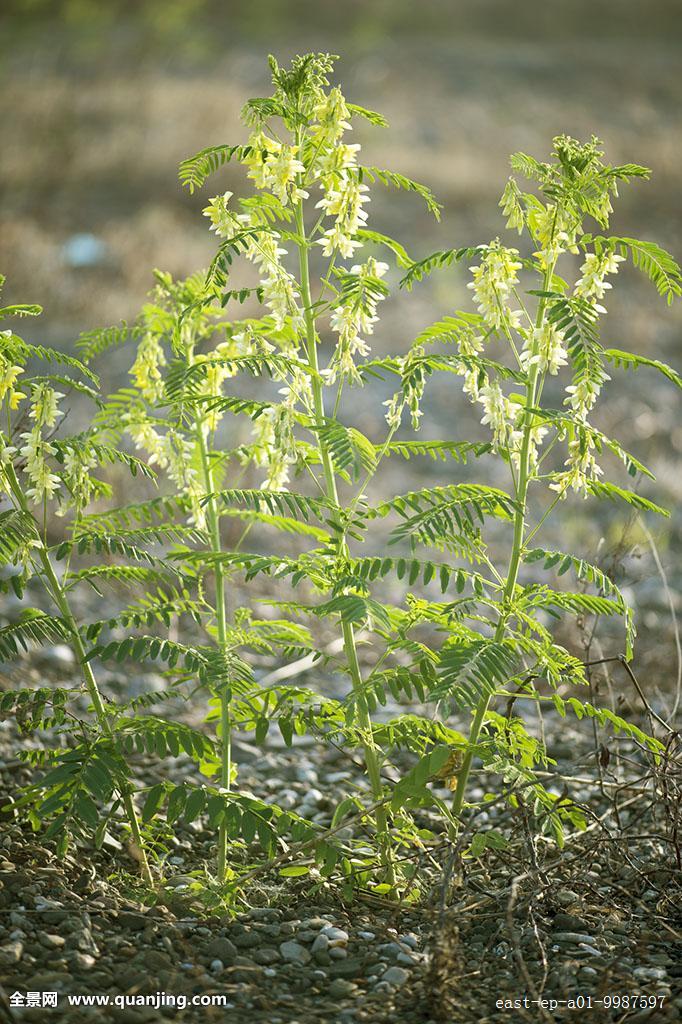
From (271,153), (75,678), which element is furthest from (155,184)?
(271,153)

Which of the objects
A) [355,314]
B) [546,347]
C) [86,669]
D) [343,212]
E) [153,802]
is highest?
[343,212]

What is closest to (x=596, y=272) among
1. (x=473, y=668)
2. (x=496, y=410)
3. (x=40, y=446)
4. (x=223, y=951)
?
(x=496, y=410)

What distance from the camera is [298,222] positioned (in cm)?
277

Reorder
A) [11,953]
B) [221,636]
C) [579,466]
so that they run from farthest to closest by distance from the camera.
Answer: [221,636]
[579,466]
[11,953]

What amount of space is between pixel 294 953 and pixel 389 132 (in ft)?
44.0

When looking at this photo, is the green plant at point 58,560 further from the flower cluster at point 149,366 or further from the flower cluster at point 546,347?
the flower cluster at point 546,347

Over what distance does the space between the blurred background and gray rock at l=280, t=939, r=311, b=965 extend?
1.78m

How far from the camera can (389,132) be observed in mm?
14438

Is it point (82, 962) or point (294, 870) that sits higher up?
point (294, 870)

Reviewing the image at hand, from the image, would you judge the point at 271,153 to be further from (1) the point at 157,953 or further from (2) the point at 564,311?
(1) the point at 157,953

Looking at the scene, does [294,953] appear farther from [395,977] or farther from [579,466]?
[579,466]

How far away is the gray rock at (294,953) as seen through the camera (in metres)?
2.65

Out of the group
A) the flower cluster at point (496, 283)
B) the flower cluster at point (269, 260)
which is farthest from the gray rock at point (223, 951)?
the flower cluster at point (496, 283)

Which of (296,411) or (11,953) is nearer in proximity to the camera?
(11,953)
